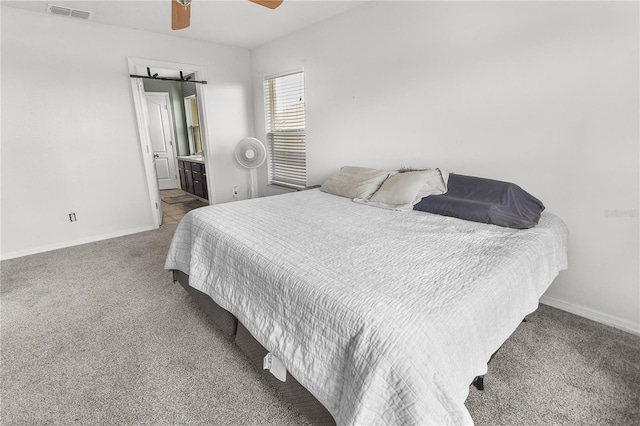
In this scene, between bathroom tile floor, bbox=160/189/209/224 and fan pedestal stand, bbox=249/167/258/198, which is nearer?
bathroom tile floor, bbox=160/189/209/224

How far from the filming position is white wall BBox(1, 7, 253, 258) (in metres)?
2.95

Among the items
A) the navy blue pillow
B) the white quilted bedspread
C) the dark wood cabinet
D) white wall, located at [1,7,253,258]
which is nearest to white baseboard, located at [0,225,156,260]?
white wall, located at [1,7,253,258]

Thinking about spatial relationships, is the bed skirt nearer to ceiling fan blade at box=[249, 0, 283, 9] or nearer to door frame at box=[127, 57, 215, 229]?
ceiling fan blade at box=[249, 0, 283, 9]

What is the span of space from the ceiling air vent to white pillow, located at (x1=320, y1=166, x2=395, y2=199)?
2938 millimetres

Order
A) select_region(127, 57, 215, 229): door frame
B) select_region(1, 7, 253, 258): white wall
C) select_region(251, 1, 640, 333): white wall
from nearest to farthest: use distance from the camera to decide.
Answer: select_region(251, 1, 640, 333): white wall → select_region(1, 7, 253, 258): white wall → select_region(127, 57, 215, 229): door frame

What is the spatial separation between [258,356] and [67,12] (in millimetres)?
3732

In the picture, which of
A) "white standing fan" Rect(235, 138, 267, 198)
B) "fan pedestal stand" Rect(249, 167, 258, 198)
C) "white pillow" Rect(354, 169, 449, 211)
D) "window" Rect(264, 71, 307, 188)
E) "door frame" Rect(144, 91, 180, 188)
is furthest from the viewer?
"door frame" Rect(144, 91, 180, 188)

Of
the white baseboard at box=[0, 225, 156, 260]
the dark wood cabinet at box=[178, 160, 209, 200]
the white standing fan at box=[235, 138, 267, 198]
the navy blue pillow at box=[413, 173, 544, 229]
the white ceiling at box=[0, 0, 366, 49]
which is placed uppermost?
the white ceiling at box=[0, 0, 366, 49]

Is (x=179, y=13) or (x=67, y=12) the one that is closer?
(x=179, y=13)

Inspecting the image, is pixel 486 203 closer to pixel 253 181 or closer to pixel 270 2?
pixel 270 2

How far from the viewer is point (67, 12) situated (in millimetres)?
2914

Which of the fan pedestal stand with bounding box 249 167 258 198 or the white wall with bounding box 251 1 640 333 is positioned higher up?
the white wall with bounding box 251 1 640 333

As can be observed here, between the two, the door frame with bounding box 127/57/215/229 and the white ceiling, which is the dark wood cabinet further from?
the white ceiling

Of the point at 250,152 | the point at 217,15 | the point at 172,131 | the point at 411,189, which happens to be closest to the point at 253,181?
the point at 250,152
